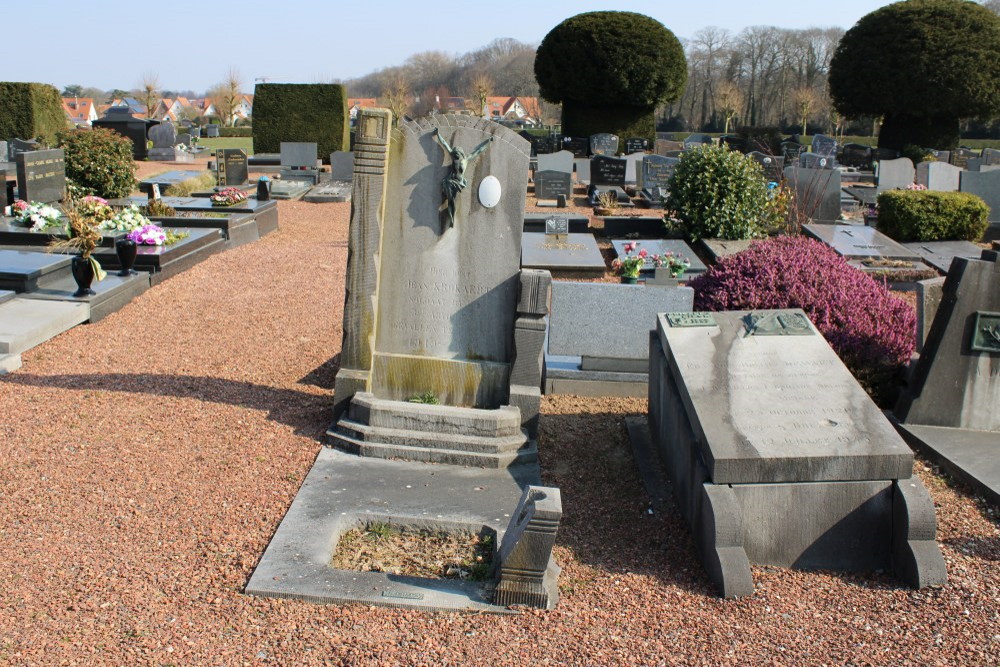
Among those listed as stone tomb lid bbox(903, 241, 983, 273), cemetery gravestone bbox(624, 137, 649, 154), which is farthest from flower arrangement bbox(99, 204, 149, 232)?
cemetery gravestone bbox(624, 137, 649, 154)

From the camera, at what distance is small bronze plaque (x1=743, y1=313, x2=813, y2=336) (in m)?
6.14

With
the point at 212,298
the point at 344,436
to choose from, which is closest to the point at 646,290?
the point at 344,436

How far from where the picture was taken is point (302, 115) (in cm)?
2995

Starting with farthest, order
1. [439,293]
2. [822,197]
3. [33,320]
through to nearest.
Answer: [822,197] < [33,320] < [439,293]

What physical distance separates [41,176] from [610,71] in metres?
21.6

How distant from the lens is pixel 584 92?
1299 inches

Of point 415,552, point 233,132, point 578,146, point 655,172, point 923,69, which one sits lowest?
point 415,552

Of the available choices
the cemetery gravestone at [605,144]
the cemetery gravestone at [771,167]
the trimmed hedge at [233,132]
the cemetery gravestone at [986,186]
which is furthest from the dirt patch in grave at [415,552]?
the trimmed hedge at [233,132]

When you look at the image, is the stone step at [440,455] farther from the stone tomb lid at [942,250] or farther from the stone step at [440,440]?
the stone tomb lid at [942,250]

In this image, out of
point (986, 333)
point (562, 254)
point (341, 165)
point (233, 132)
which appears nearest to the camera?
point (986, 333)

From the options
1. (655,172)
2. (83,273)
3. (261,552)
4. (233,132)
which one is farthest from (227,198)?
(233,132)

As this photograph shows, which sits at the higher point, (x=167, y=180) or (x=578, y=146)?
(x=578, y=146)

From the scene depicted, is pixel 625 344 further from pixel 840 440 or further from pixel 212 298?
pixel 212 298

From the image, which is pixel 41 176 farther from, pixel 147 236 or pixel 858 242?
pixel 858 242
